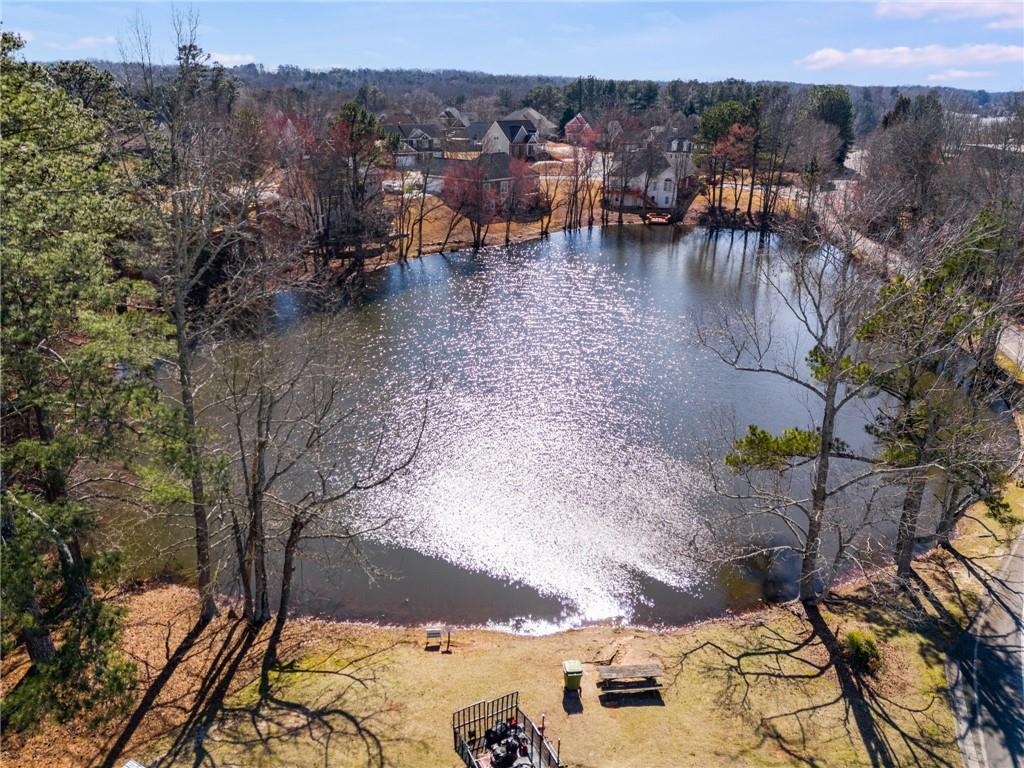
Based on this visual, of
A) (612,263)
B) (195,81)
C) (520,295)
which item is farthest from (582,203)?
(195,81)

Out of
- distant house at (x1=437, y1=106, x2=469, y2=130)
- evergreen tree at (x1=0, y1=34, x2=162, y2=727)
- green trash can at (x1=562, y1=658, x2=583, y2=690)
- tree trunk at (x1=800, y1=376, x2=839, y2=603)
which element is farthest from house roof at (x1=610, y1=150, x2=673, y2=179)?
evergreen tree at (x1=0, y1=34, x2=162, y2=727)

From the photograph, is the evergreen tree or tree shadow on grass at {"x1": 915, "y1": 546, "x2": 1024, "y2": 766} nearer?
the evergreen tree

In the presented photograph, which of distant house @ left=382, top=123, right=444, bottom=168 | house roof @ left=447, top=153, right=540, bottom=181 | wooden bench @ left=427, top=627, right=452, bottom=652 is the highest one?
distant house @ left=382, top=123, right=444, bottom=168

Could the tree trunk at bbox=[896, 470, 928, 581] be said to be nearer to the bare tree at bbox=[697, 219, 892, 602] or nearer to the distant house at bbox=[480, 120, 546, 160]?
the bare tree at bbox=[697, 219, 892, 602]

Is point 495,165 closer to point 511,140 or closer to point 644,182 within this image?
point 644,182

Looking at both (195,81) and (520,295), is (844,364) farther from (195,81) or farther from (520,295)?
(520,295)

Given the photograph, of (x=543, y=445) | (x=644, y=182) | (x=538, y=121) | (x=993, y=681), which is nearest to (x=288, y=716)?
(x=543, y=445)

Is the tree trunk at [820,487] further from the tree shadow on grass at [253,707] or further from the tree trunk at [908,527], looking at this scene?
the tree shadow on grass at [253,707]
